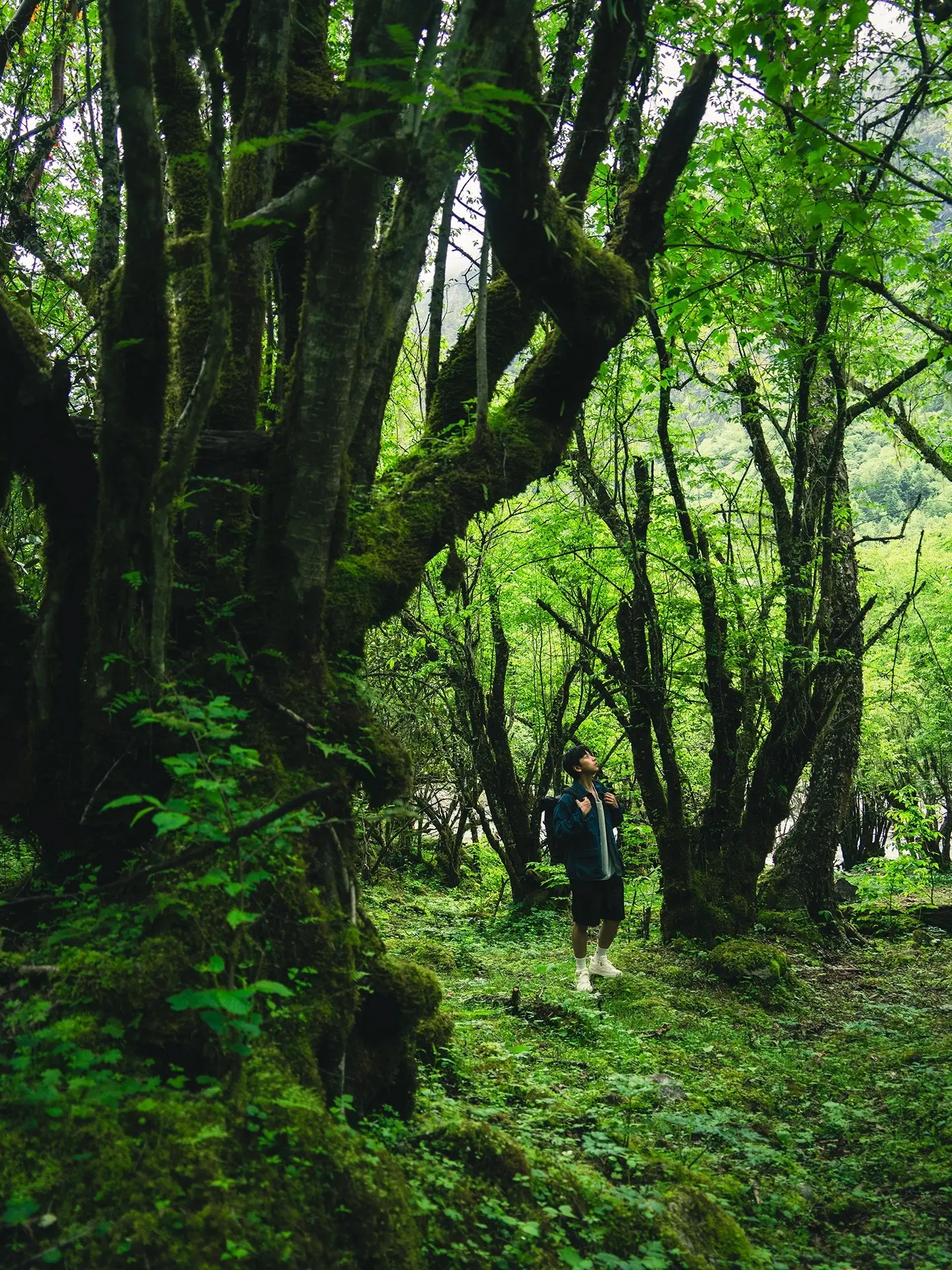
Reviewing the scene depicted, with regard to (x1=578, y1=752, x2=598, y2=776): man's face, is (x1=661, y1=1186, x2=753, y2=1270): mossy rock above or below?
below

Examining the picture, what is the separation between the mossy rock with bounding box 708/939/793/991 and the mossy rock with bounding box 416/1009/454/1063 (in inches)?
162

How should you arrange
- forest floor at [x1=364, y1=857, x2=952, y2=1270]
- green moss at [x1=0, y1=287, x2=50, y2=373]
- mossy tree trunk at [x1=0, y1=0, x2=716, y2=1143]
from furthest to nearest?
green moss at [x1=0, y1=287, x2=50, y2=373] → forest floor at [x1=364, y1=857, x2=952, y2=1270] → mossy tree trunk at [x1=0, y1=0, x2=716, y2=1143]

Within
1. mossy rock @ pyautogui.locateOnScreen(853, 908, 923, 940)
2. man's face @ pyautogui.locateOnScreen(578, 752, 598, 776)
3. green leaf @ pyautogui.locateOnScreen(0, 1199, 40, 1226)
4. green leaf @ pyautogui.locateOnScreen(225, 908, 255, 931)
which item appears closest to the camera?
green leaf @ pyautogui.locateOnScreen(0, 1199, 40, 1226)

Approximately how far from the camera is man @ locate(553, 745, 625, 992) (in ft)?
23.6

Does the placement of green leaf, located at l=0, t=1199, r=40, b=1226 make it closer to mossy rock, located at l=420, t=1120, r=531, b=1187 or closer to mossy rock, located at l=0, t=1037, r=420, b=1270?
mossy rock, located at l=0, t=1037, r=420, b=1270

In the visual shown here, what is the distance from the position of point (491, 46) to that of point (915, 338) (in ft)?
36.1

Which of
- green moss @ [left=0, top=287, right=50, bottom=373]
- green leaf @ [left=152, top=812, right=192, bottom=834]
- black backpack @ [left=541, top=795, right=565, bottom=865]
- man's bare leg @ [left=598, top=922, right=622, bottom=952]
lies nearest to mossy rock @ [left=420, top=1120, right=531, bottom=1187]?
green leaf @ [left=152, top=812, right=192, bottom=834]

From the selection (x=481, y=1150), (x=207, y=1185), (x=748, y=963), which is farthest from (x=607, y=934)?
(x=207, y=1185)

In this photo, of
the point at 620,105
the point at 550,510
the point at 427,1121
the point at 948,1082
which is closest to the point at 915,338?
the point at 550,510

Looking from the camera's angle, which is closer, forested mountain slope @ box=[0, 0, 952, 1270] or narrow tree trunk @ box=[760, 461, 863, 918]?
forested mountain slope @ box=[0, 0, 952, 1270]

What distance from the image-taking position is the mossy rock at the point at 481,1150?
10.5 feet

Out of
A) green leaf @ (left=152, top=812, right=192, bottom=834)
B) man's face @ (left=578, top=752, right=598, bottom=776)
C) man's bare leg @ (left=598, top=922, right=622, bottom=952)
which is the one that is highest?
man's face @ (left=578, top=752, right=598, bottom=776)

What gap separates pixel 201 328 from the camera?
449 cm

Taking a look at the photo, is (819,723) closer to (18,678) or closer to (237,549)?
(237,549)
